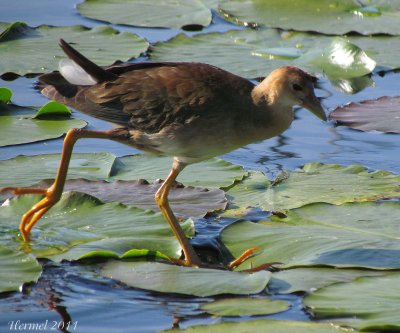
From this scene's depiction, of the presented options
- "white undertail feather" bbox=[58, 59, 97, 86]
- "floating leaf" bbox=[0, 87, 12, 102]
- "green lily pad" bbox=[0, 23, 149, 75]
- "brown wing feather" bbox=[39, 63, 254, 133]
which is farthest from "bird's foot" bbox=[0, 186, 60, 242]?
"green lily pad" bbox=[0, 23, 149, 75]

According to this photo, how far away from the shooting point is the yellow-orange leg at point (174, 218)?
17.3 ft

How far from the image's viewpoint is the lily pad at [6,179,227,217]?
5742 mm

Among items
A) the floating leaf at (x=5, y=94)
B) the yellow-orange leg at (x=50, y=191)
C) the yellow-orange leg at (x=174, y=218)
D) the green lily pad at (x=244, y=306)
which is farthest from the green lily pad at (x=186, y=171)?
the green lily pad at (x=244, y=306)

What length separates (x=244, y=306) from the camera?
4.50 m

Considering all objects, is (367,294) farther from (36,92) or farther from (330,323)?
(36,92)

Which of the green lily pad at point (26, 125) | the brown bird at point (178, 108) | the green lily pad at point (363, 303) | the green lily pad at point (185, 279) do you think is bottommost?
the green lily pad at point (26, 125)

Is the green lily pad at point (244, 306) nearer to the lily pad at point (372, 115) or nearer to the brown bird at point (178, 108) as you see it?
the brown bird at point (178, 108)

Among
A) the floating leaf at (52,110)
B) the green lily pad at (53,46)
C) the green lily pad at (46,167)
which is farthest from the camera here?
the green lily pad at (53,46)

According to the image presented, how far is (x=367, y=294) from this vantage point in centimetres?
456

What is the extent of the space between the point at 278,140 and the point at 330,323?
307cm

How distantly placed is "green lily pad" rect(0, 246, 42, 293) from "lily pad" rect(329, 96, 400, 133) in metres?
3.13

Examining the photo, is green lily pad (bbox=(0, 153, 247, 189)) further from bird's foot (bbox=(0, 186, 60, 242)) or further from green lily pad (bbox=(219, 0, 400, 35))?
green lily pad (bbox=(219, 0, 400, 35))

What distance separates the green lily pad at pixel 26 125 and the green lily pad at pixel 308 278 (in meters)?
2.36

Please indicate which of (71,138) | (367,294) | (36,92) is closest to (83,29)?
(36,92)
